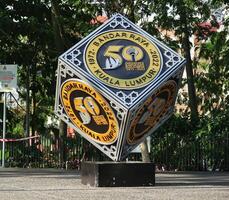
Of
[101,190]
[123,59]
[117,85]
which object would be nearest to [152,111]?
[117,85]

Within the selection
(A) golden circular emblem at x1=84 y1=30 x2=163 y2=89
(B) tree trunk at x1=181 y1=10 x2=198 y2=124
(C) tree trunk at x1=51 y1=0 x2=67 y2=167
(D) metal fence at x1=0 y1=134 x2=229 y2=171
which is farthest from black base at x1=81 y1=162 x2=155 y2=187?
(B) tree trunk at x1=181 y1=10 x2=198 y2=124

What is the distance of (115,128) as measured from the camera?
12.7m

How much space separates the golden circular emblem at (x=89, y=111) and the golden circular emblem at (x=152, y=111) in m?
0.46

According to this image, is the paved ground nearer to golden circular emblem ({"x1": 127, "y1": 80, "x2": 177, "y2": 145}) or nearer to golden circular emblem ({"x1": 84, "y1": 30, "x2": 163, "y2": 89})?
golden circular emblem ({"x1": 127, "y1": 80, "x2": 177, "y2": 145})

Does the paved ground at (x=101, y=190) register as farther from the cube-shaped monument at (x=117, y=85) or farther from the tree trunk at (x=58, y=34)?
the tree trunk at (x=58, y=34)

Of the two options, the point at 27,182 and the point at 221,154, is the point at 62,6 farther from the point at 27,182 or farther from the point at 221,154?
the point at 27,182

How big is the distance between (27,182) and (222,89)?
14148mm

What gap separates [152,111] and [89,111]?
131 cm

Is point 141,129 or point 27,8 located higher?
point 27,8

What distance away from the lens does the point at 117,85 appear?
41.1 ft

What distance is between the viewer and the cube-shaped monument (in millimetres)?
12477

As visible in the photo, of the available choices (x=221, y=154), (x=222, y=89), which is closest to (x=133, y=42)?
(x=221, y=154)

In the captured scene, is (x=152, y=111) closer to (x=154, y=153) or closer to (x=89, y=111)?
(x=89, y=111)

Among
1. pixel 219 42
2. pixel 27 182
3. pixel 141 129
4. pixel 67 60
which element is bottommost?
pixel 27 182
